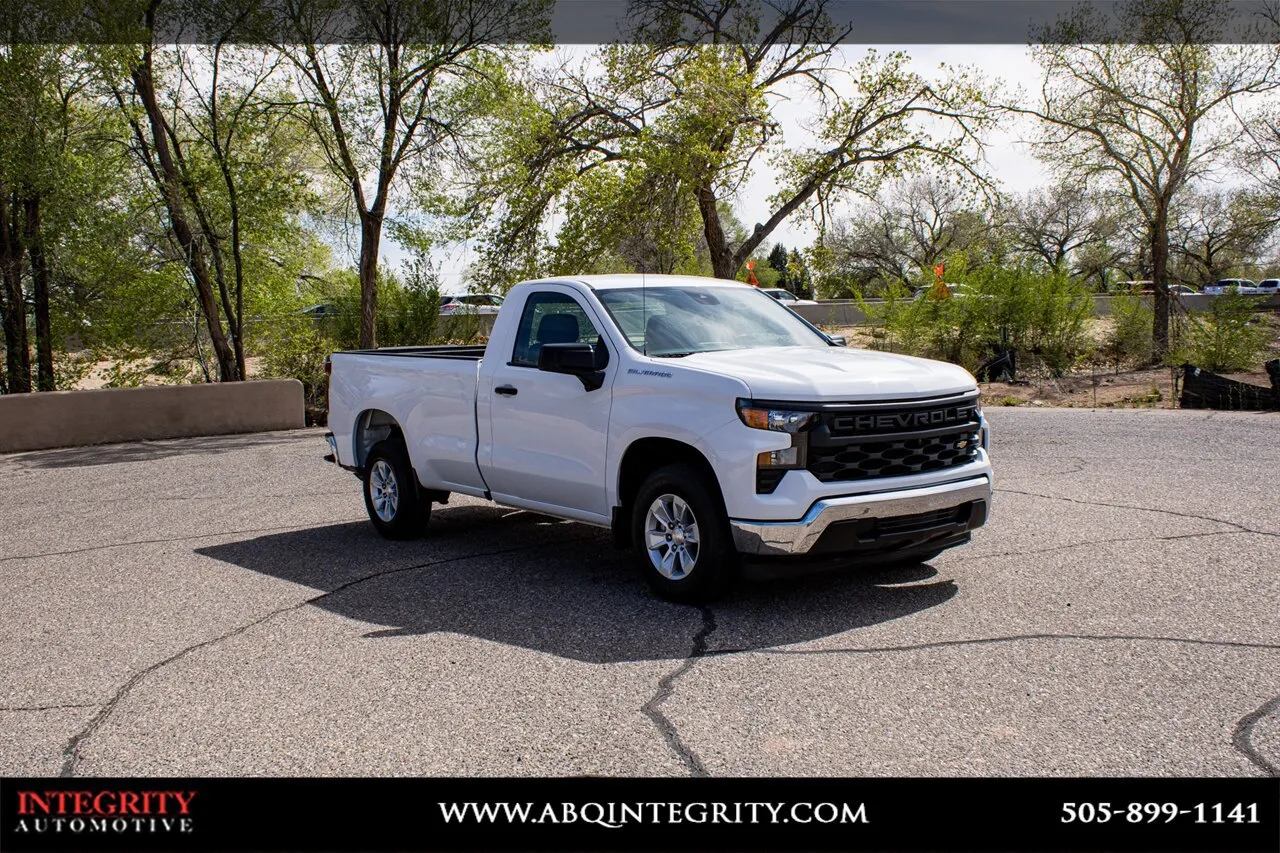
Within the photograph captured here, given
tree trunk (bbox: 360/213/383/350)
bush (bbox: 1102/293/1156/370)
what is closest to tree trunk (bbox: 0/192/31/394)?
tree trunk (bbox: 360/213/383/350)

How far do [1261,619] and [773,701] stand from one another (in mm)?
2799

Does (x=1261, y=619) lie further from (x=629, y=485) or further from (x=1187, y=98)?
(x=1187, y=98)

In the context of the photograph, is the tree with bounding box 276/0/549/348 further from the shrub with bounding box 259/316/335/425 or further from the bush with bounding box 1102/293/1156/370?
the bush with bounding box 1102/293/1156/370

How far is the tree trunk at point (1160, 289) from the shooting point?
91.1ft

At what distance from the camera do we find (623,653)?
19.2ft

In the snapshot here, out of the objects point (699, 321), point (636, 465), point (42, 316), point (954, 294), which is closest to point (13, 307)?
point (42, 316)

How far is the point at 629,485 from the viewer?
7121 mm

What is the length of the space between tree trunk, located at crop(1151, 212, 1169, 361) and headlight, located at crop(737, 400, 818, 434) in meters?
23.3

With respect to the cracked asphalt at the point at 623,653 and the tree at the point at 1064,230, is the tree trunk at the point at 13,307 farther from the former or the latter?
the tree at the point at 1064,230

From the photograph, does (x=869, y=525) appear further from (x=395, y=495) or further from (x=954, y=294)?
(x=954, y=294)

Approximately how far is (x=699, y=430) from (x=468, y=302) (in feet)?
71.3

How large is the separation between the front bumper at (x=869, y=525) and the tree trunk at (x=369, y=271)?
62.6 feet
